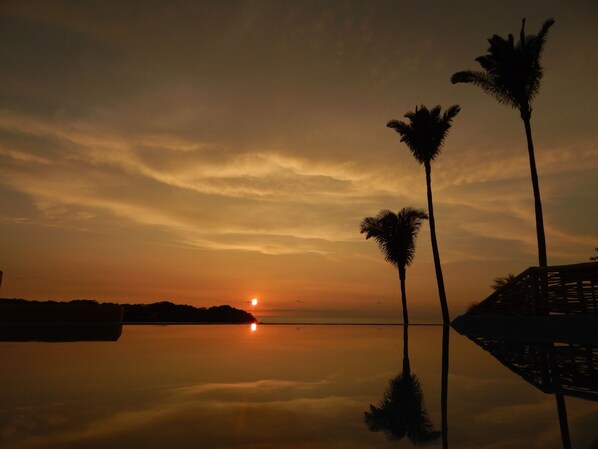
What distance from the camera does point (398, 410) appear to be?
346cm

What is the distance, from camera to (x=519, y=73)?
671 inches

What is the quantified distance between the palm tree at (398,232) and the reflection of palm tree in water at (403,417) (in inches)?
891

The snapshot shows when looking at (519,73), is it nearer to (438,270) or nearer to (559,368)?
(438,270)

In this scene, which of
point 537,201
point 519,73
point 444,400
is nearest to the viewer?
→ point 444,400

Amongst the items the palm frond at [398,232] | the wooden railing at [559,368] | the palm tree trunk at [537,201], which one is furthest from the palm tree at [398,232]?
the wooden railing at [559,368]

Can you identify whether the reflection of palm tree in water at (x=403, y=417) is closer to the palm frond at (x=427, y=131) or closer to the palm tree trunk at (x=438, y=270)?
the palm tree trunk at (x=438, y=270)

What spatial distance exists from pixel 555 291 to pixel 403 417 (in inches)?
377

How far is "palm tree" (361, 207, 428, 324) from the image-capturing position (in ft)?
87.9

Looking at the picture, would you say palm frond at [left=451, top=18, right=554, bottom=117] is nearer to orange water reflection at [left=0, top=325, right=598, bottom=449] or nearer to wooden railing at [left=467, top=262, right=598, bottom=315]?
wooden railing at [left=467, top=262, right=598, bottom=315]

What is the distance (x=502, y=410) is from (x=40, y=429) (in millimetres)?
3592

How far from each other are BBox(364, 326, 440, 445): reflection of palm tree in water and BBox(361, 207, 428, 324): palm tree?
74.3 feet

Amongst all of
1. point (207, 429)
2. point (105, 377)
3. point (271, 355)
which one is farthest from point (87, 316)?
point (207, 429)

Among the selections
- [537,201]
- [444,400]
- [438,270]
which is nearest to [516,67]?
[537,201]

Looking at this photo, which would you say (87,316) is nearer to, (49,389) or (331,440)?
(49,389)
